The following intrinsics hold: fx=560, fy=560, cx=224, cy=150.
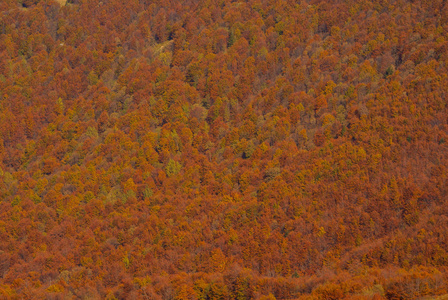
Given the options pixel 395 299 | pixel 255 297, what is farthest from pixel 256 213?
pixel 395 299

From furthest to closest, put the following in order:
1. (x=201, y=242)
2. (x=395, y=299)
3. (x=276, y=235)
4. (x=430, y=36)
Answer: (x=430, y=36)
(x=201, y=242)
(x=276, y=235)
(x=395, y=299)

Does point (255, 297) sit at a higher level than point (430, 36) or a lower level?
lower

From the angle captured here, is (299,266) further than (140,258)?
No

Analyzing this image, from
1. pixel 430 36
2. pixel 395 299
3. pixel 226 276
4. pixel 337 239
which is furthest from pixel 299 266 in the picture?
pixel 430 36

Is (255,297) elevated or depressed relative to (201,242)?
elevated

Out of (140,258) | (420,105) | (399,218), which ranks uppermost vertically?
(420,105)

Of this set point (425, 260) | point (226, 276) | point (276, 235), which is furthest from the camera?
point (276, 235)

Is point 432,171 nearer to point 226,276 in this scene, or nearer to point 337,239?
point 337,239

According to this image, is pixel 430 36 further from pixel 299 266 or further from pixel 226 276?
pixel 226 276

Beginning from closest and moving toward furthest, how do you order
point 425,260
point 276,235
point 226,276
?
point 425,260 → point 226,276 → point 276,235
